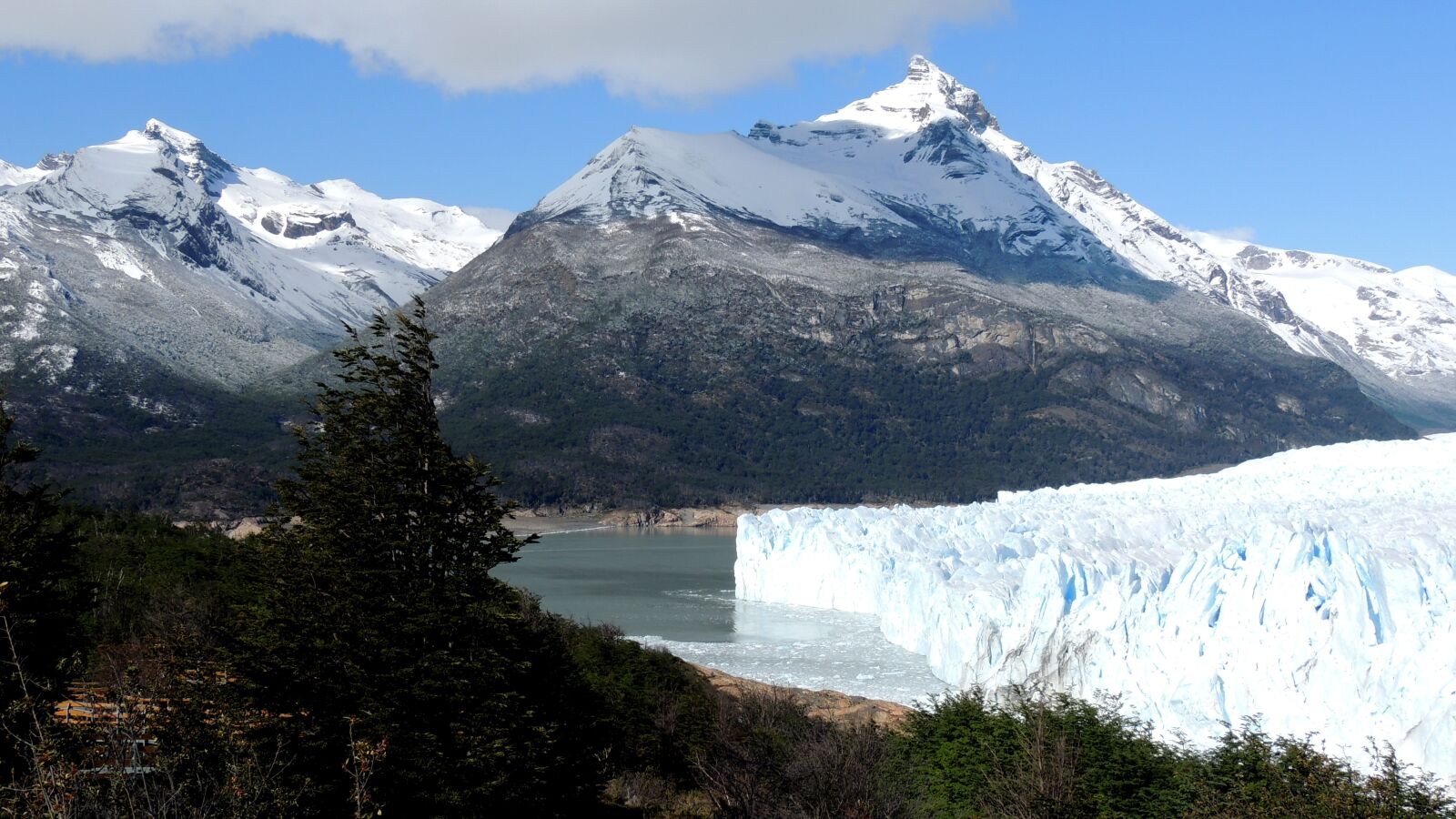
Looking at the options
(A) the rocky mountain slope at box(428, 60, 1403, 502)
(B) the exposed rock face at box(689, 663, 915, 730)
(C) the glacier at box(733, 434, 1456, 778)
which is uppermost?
(A) the rocky mountain slope at box(428, 60, 1403, 502)

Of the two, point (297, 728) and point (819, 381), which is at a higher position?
point (819, 381)

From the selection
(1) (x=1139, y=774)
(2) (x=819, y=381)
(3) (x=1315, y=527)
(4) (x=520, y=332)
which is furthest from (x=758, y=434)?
(1) (x=1139, y=774)

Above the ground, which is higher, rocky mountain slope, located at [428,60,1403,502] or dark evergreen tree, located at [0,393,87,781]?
rocky mountain slope, located at [428,60,1403,502]

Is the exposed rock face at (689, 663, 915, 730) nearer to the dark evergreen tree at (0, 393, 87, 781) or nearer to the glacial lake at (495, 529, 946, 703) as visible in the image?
the glacial lake at (495, 529, 946, 703)

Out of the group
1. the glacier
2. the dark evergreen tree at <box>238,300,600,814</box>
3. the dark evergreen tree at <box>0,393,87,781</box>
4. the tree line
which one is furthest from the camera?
the glacier

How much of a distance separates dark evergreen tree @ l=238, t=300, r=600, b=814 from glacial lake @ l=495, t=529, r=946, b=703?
19022 mm

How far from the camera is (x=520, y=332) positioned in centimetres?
17888

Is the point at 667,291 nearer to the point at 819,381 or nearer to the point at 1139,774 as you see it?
the point at 819,381

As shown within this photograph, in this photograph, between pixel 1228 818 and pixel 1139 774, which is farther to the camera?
pixel 1139 774

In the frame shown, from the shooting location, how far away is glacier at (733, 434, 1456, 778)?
96.3 ft

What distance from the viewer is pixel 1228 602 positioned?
33344mm

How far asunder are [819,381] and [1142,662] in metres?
152

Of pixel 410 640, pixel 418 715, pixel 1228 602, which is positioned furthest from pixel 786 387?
pixel 418 715

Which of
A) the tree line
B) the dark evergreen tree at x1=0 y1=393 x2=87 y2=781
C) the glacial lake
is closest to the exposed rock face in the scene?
the glacial lake
